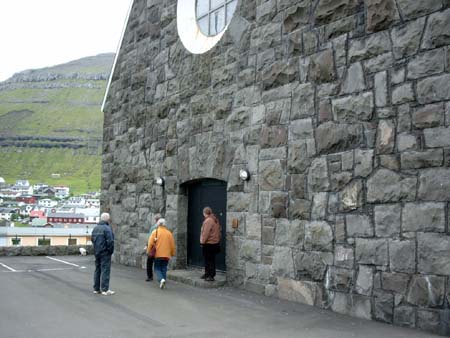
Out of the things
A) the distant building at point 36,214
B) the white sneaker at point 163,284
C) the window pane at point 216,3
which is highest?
the window pane at point 216,3

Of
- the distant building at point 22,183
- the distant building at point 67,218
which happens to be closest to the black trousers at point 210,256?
the distant building at point 67,218

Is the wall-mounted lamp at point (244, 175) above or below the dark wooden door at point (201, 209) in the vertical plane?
above

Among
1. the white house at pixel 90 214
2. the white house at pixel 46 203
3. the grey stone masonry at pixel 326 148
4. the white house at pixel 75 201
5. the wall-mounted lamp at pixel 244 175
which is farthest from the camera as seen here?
the white house at pixel 75 201

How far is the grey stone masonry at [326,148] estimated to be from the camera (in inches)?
263

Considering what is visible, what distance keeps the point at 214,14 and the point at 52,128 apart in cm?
14415

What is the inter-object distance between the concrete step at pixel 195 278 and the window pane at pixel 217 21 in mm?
5163

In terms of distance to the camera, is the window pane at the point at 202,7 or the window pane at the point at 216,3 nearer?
the window pane at the point at 216,3

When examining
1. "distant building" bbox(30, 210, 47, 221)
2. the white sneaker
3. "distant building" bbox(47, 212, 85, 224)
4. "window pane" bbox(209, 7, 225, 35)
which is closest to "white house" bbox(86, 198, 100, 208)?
"distant building" bbox(30, 210, 47, 221)

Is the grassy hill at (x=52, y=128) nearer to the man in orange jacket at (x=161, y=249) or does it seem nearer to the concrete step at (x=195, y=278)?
the concrete step at (x=195, y=278)

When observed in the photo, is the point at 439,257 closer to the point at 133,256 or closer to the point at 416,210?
the point at 416,210

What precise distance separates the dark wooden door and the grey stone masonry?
22 cm

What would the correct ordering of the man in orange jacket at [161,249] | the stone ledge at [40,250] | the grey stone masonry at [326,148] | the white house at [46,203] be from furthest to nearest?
the white house at [46,203] < the stone ledge at [40,250] < the man in orange jacket at [161,249] < the grey stone masonry at [326,148]

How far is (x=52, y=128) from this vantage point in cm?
14750

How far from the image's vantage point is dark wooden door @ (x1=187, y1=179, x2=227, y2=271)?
427 inches
